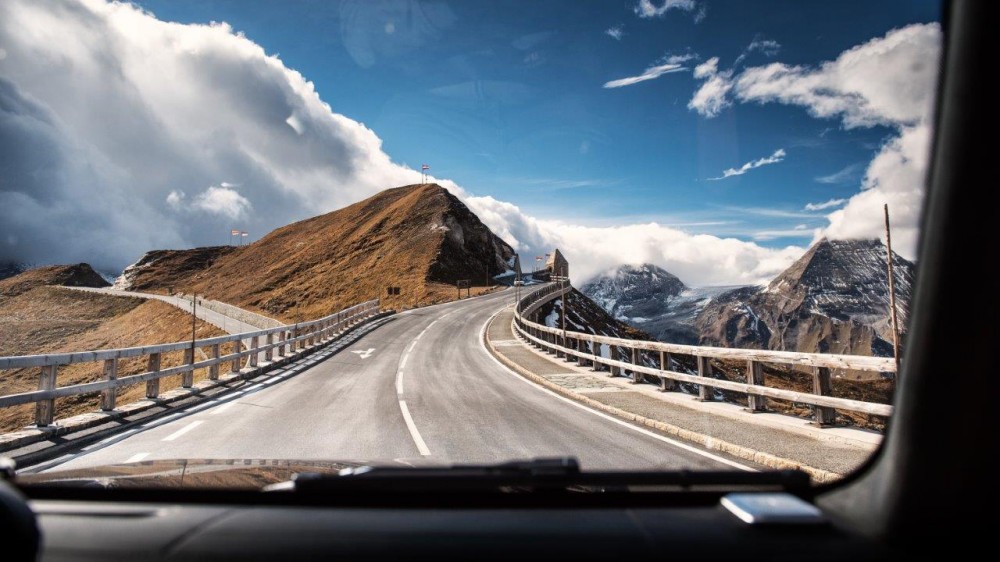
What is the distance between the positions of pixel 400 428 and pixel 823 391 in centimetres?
647

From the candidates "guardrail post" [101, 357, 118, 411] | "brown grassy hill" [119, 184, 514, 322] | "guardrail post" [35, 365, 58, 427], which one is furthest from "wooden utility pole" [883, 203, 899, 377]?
"brown grassy hill" [119, 184, 514, 322]

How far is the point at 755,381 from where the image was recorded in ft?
30.4

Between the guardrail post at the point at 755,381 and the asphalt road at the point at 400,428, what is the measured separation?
2.24 m

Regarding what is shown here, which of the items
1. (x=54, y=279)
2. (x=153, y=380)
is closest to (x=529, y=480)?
(x=153, y=380)

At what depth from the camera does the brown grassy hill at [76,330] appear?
3247cm

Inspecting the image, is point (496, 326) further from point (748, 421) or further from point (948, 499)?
point (948, 499)

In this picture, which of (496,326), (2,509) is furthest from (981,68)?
(496,326)

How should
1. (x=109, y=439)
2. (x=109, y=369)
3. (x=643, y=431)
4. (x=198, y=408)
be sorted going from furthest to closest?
1. (x=198, y=408)
2. (x=109, y=369)
3. (x=643, y=431)
4. (x=109, y=439)

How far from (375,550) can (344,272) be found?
3919 inches

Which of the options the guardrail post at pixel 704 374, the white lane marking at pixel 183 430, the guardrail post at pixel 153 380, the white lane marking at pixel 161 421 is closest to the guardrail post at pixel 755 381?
the guardrail post at pixel 704 374

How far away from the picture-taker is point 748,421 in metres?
9.00

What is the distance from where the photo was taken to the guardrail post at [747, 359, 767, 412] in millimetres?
9203

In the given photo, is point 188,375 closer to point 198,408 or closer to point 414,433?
point 198,408

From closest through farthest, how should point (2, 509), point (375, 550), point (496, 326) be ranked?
1. point (2, 509)
2. point (375, 550)
3. point (496, 326)
